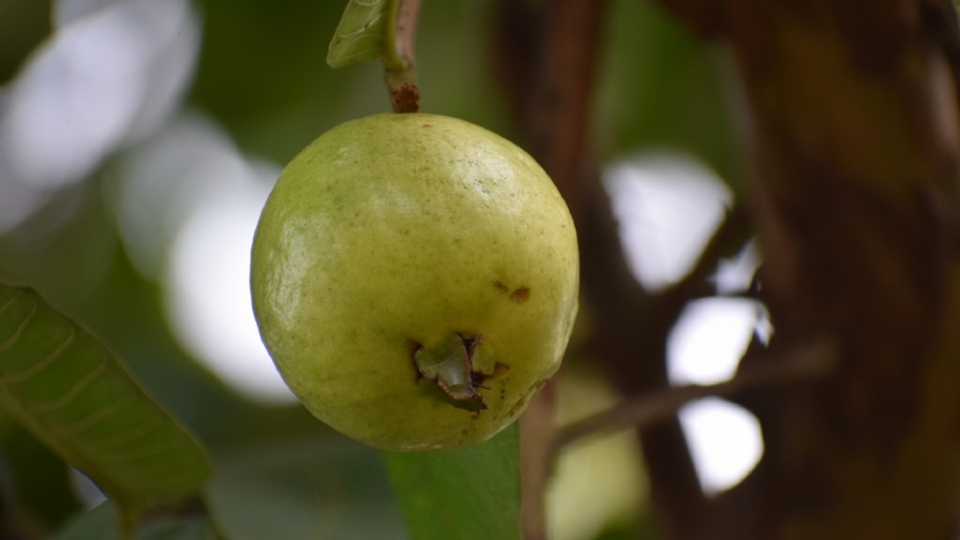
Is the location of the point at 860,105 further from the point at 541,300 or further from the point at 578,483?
the point at 578,483

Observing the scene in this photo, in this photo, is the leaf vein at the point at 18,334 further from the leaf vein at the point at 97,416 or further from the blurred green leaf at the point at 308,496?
the blurred green leaf at the point at 308,496

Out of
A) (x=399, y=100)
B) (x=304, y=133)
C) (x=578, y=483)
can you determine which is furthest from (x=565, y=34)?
(x=578, y=483)

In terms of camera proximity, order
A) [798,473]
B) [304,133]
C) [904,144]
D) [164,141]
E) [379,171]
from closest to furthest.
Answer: [379,171] → [904,144] → [798,473] → [164,141] → [304,133]

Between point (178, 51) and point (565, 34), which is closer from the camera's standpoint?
point (565, 34)

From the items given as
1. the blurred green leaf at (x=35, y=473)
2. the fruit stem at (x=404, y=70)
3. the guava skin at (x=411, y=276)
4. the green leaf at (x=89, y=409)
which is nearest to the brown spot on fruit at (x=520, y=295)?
the guava skin at (x=411, y=276)

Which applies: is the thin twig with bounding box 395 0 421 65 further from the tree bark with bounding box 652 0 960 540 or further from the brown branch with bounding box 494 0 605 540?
the tree bark with bounding box 652 0 960 540

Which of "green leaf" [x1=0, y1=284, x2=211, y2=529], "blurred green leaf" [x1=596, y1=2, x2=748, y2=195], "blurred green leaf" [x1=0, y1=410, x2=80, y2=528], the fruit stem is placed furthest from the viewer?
"blurred green leaf" [x1=596, y1=2, x2=748, y2=195]

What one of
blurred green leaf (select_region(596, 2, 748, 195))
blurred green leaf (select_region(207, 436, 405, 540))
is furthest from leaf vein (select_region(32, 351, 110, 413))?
blurred green leaf (select_region(596, 2, 748, 195))
